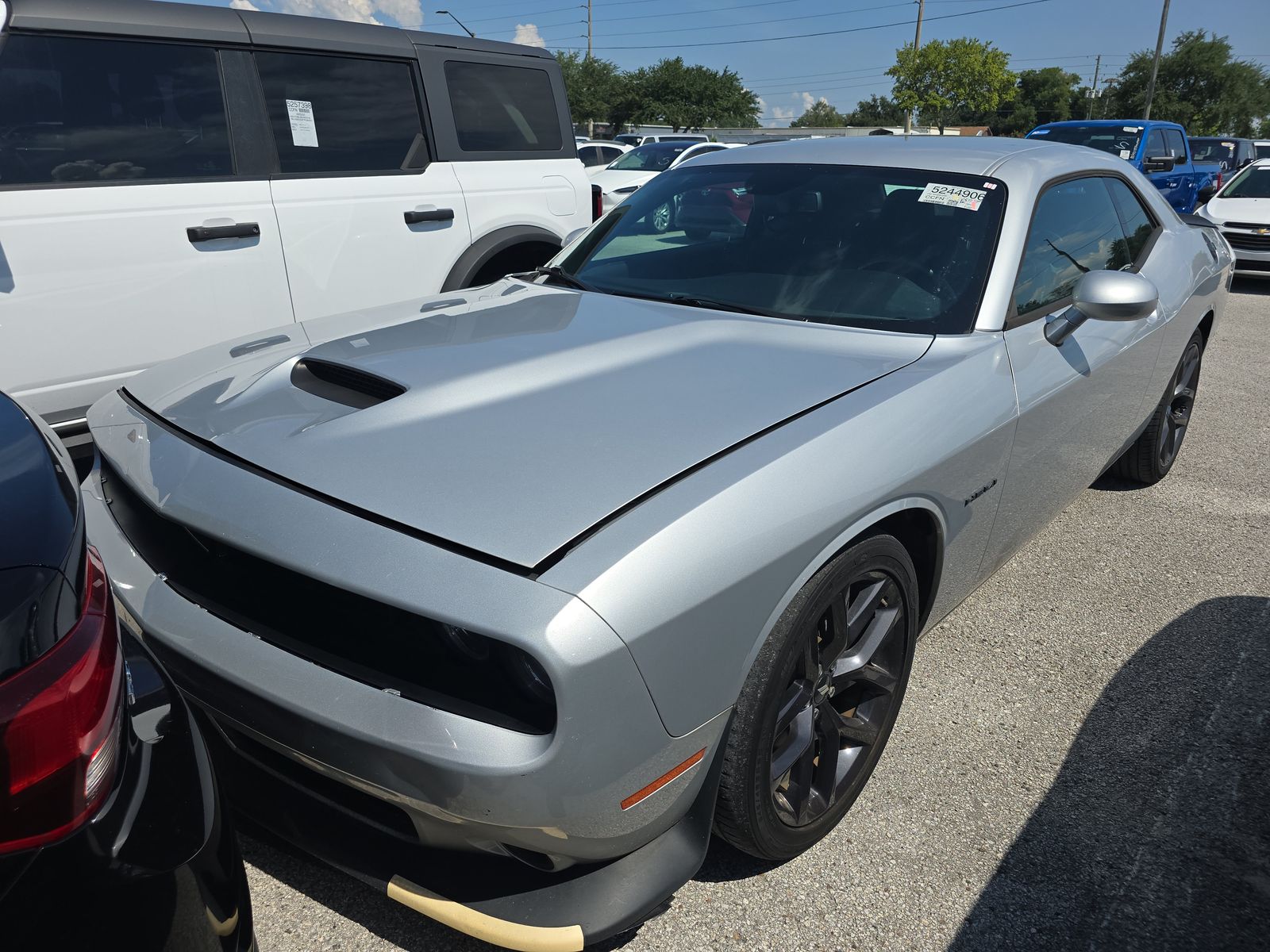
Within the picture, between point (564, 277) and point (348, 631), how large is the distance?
184 cm

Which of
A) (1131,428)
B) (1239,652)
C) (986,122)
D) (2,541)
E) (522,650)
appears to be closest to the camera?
(2,541)

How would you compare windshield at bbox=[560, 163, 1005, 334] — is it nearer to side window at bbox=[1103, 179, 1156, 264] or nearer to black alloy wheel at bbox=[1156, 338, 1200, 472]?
side window at bbox=[1103, 179, 1156, 264]

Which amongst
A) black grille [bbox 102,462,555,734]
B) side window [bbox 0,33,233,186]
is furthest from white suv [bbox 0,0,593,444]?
black grille [bbox 102,462,555,734]

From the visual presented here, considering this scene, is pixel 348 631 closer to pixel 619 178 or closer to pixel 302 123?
pixel 302 123

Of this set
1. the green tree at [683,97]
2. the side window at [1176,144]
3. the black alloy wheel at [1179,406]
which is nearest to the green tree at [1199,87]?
the green tree at [683,97]

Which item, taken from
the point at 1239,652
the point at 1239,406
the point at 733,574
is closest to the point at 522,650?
the point at 733,574

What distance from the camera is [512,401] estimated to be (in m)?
2.07

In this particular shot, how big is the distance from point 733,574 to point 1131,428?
2.75 meters

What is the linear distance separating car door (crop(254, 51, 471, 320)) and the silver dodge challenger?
153 centimetres

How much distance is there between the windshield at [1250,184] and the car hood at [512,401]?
38.8ft

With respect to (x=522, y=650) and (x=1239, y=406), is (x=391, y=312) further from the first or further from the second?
(x=1239, y=406)

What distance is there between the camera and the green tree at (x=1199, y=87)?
53.2 metres

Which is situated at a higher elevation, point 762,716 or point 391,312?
point 391,312

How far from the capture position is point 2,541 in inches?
44.5
